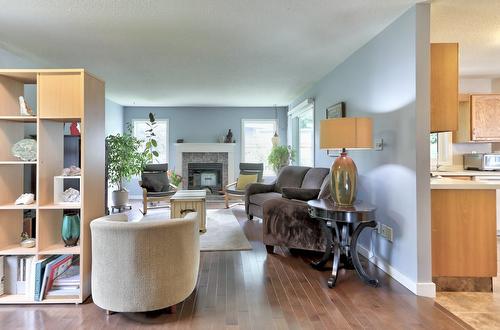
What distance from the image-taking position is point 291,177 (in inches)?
193

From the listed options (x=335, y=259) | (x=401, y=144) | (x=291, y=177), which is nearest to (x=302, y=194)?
(x=335, y=259)

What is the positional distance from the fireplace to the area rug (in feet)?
7.23

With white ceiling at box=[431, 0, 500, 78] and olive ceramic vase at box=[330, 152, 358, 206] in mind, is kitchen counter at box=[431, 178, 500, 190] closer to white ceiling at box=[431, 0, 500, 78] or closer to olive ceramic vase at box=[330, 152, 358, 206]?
olive ceramic vase at box=[330, 152, 358, 206]

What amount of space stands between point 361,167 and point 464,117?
2171mm

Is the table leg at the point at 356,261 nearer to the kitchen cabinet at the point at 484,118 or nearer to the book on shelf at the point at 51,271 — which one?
the book on shelf at the point at 51,271

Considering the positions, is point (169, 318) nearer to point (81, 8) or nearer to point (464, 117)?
point (81, 8)

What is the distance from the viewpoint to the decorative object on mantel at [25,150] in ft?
7.43

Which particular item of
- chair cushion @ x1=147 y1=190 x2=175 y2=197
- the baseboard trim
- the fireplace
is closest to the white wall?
the baseboard trim

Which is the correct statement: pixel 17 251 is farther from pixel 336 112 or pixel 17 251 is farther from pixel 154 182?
pixel 336 112

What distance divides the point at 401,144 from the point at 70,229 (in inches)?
110

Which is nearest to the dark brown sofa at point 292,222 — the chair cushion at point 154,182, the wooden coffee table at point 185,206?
the wooden coffee table at point 185,206

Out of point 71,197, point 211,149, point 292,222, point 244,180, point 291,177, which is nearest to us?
point 71,197

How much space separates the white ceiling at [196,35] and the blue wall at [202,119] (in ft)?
8.60

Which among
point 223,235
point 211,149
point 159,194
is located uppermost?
point 211,149
